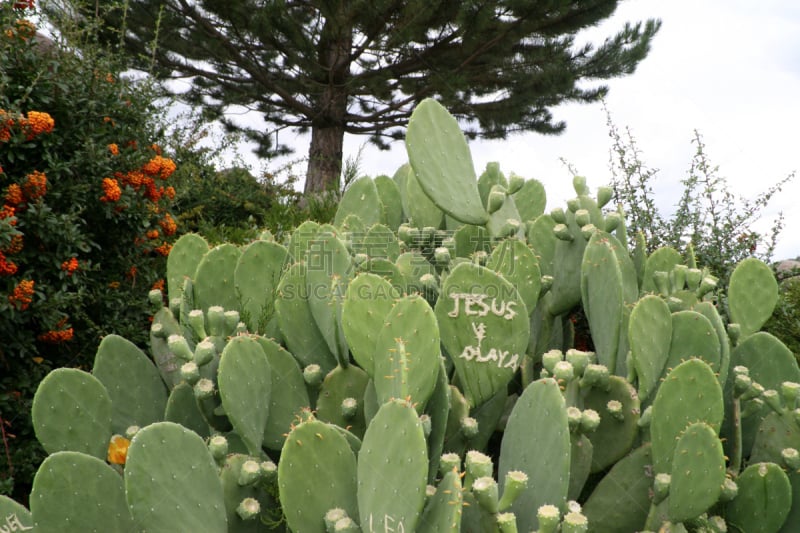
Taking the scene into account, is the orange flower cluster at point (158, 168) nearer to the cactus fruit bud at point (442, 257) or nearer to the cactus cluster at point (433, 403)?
the cactus cluster at point (433, 403)

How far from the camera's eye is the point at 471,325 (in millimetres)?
1313

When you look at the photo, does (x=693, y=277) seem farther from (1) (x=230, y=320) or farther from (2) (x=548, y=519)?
(1) (x=230, y=320)

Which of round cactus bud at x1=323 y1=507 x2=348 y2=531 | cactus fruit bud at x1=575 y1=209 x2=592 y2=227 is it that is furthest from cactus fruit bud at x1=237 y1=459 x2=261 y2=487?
cactus fruit bud at x1=575 y1=209 x2=592 y2=227

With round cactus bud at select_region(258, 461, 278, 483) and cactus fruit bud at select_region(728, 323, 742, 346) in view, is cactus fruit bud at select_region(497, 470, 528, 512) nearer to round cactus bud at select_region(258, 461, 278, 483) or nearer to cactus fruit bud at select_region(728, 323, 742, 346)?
round cactus bud at select_region(258, 461, 278, 483)

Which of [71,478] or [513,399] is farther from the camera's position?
[513,399]

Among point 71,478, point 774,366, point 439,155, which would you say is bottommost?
point 71,478

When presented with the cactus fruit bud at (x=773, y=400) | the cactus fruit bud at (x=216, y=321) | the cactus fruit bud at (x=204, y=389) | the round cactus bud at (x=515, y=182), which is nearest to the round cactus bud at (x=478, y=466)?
the cactus fruit bud at (x=204, y=389)

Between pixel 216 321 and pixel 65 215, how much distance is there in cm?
236

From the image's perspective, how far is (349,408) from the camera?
134cm

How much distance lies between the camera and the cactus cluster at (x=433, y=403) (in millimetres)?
1097

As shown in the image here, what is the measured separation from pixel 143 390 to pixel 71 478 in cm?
48

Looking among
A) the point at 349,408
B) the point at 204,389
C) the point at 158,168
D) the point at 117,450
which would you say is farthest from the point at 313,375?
the point at 158,168

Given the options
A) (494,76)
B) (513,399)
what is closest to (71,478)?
(513,399)

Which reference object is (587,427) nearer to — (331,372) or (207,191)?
(331,372)
